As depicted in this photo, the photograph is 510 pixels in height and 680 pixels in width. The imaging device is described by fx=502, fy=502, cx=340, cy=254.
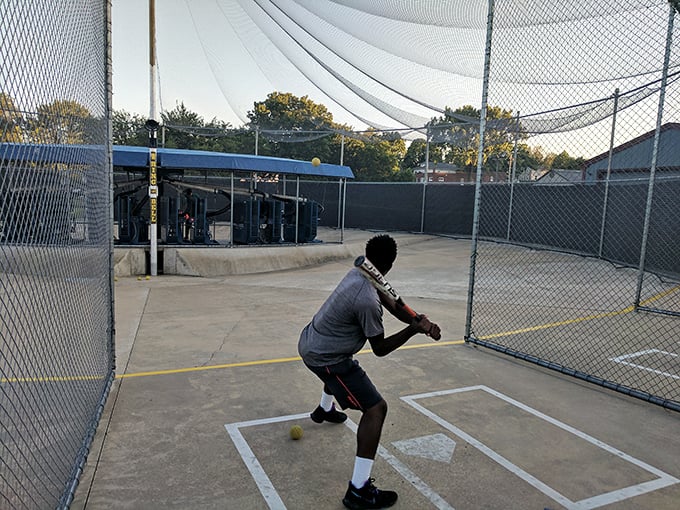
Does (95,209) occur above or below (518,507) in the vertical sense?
above

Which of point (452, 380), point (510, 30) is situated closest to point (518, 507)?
point (452, 380)

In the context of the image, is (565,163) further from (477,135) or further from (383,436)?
(383,436)

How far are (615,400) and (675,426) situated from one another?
551 millimetres

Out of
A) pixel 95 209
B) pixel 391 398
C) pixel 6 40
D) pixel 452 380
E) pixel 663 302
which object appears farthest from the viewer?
pixel 663 302

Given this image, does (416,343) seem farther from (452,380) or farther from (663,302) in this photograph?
(663,302)

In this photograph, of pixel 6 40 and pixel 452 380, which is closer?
pixel 6 40

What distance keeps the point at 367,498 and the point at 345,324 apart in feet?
3.25

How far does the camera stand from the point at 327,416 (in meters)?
3.89

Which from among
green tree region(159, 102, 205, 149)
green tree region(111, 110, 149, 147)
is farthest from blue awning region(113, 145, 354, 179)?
green tree region(159, 102, 205, 149)

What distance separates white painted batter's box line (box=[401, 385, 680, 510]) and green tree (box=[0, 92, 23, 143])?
3357 millimetres

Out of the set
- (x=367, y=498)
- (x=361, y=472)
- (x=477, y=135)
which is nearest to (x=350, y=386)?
(x=361, y=472)

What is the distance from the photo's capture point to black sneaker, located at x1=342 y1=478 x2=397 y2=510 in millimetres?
2840

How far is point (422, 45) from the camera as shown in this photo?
10.8m

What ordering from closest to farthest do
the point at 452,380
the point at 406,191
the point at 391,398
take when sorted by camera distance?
the point at 391,398 → the point at 452,380 → the point at 406,191
